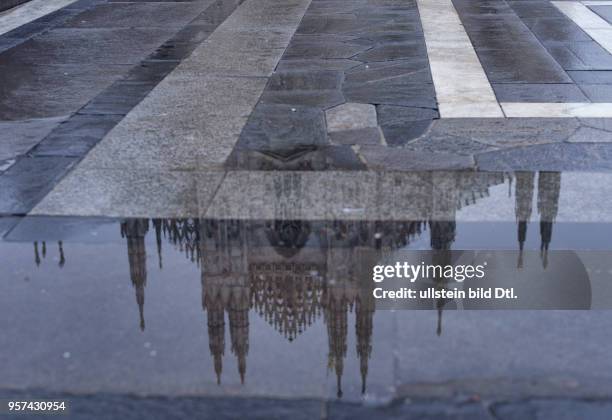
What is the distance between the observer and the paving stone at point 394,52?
13.3 m

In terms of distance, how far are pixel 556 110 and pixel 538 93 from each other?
84 centimetres

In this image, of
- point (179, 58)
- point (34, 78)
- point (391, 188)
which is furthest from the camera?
point (179, 58)

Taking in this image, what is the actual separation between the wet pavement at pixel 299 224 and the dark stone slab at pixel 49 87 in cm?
5

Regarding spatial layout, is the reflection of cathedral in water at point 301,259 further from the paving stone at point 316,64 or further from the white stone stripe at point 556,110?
the paving stone at point 316,64

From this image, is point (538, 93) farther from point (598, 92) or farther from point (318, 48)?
point (318, 48)

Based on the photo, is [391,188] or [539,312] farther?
[391,188]

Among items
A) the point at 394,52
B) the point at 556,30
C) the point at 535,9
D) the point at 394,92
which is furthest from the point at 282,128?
the point at 535,9

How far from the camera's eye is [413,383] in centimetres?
520

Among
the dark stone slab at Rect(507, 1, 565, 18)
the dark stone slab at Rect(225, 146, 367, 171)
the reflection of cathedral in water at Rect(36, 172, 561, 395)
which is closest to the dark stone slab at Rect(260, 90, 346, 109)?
the dark stone slab at Rect(225, 146, 367, 171)

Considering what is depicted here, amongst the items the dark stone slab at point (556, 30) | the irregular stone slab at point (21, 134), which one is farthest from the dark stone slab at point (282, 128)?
the dark stone slab at point (556, 30)

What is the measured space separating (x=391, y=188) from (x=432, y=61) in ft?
17.9

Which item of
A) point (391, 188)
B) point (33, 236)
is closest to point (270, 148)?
point (391, 188)

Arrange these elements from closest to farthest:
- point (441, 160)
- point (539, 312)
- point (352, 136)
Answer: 1. point (539, 312)
2. point (441, 160)
3. point (352, 136)

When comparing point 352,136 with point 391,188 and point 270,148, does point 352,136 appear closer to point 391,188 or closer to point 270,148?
point 270,148
